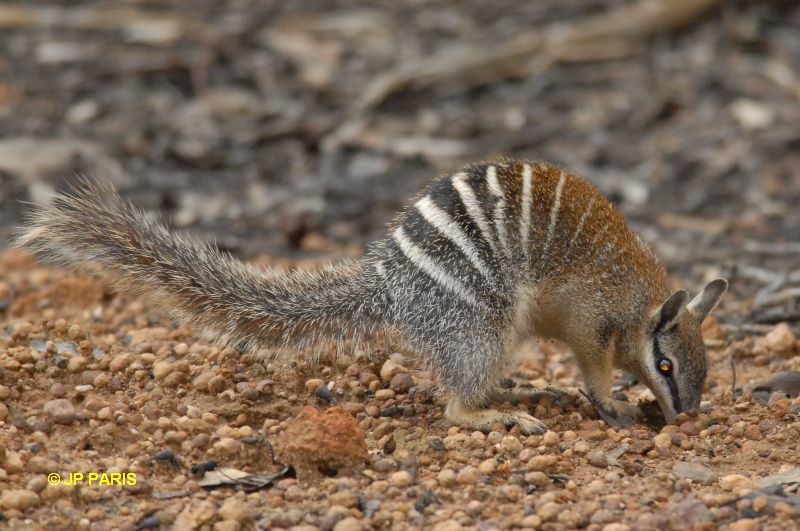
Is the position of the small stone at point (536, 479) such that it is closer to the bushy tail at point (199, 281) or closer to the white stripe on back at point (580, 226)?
the bushy tail at point (199, 281)

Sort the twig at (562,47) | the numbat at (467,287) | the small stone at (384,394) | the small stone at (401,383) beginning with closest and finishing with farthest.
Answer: the numbat at (467,287), the small stone at (384,394), the small stone at (401,383), the twig at (562,47)

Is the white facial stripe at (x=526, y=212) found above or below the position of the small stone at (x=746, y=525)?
above

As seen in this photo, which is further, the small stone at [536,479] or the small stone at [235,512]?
the small stone at [536,479]

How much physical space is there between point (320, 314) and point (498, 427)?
1175mm

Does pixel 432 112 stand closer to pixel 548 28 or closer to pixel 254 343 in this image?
pixel 548 28

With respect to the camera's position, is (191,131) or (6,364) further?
(191,131)

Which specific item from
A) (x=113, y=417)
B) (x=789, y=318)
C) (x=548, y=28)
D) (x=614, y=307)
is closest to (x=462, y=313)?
(x=614, y=307)

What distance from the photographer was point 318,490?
15.0 ft

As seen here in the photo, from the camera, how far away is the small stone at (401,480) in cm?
457

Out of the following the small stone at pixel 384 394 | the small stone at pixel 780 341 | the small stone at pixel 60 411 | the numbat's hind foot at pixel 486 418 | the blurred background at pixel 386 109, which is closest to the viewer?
the small stone at pixel 60 411

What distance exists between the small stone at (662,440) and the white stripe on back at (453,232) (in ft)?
3.94

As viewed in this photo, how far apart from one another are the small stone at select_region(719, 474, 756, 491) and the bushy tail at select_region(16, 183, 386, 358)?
2.07m

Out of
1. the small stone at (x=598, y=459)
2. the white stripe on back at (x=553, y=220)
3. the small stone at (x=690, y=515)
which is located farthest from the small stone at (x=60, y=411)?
the small stone at (x=690, y=515)

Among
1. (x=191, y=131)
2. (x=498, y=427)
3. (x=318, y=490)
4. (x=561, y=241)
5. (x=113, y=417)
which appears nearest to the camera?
(x=318, y=490)
